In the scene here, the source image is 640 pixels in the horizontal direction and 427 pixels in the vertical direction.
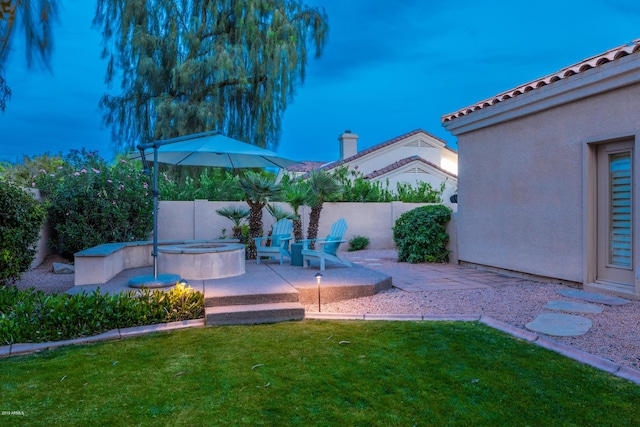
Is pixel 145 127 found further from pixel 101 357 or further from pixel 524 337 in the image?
pixel 524 337

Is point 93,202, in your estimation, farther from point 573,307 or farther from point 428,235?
point 573,307

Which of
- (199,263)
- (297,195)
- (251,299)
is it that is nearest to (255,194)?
(297,195)

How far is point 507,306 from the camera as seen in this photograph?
5773mm

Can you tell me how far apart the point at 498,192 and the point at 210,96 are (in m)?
11.0

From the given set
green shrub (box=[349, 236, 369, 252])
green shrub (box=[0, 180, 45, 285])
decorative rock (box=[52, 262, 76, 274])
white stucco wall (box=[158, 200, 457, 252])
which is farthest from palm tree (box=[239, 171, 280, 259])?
green shrub (box=[349, 236, 369, 252])

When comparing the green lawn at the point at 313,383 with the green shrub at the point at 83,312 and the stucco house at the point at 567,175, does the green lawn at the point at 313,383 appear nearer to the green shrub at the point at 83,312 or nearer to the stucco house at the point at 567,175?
the green shrub at the point at 83,312

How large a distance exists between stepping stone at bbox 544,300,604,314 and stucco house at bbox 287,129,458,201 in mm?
14893

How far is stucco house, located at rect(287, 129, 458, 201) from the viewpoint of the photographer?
68.4 ft

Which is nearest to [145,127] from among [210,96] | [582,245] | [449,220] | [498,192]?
[210,96]

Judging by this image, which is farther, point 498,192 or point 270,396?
point 498,192

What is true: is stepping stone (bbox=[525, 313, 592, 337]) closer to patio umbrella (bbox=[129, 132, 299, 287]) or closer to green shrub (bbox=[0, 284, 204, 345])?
green shrub (bbox=[0, 284, 204, 345])

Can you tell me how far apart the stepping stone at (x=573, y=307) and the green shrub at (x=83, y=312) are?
4403mm

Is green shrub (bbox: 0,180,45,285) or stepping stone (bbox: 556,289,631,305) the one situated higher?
green shrub (bbox: 0,180,45,285)

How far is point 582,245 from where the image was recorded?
6.63m
